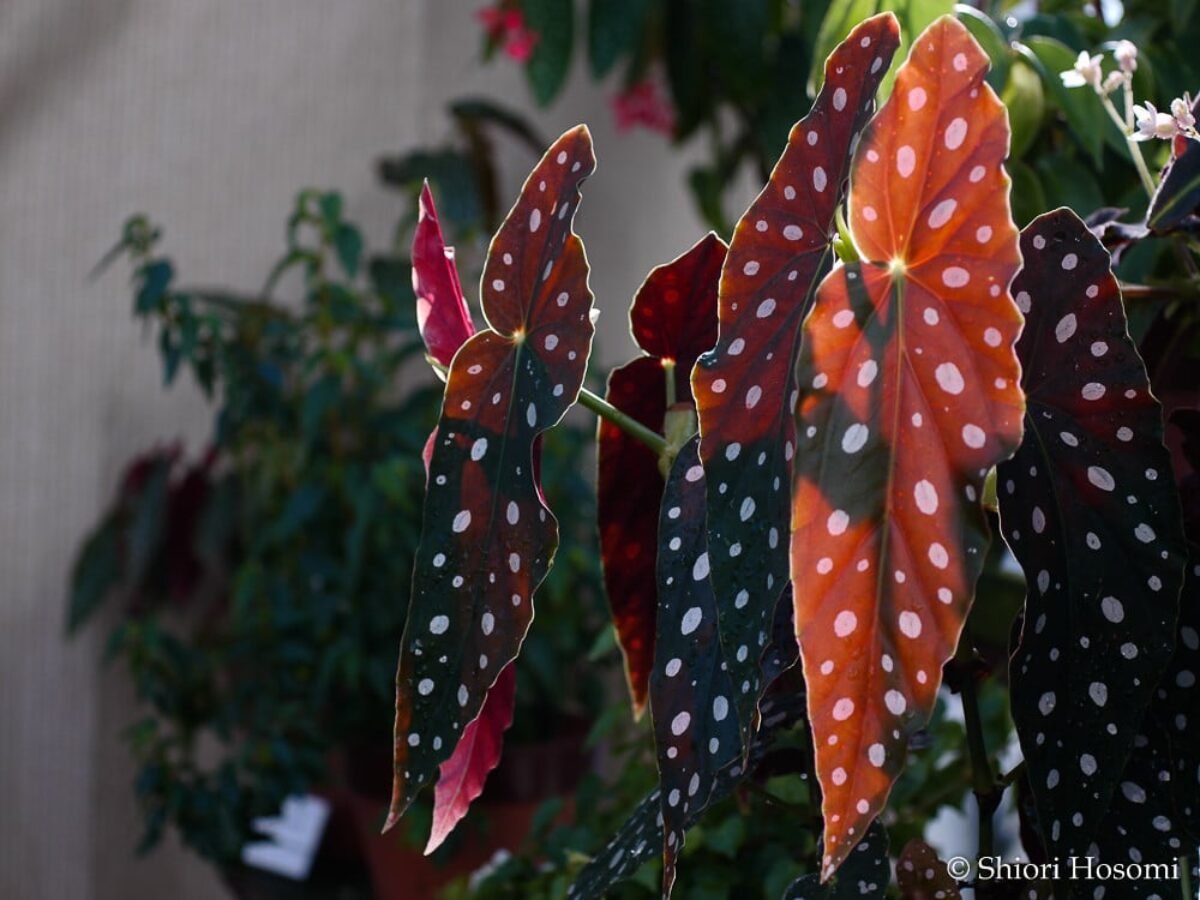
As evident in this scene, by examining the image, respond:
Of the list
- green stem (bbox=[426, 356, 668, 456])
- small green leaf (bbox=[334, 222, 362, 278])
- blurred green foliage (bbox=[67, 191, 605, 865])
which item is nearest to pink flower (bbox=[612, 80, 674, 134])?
blurred green foliage (bbox=[67, 191, 605, 865])

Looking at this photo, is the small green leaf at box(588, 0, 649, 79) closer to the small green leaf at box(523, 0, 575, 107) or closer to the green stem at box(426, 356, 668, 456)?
the small green leaf at box(523, 0, 575, 107)

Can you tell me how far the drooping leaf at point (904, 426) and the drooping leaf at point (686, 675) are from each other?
0.08m

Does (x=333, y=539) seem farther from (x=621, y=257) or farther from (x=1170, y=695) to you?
(x=1170, y=695)

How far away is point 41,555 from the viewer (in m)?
1.87

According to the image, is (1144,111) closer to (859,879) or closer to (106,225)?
(859,879)

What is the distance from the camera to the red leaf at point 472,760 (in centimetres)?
63

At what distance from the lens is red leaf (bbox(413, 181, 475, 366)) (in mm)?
621

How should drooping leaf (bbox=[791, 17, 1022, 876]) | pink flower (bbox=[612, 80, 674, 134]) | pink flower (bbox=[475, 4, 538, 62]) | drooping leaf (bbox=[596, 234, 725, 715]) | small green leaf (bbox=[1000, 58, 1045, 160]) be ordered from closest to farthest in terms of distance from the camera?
1. drooping leaf (bbox=[791, 17, 1022, 876])
2. drooping leaf (bbox=[596, 234, 725, 715])
3. small green leaf (bbox=[1000, 58, 1045, 160])
4. pink flower (bbox=[475, 4, 538, 62])
5. pink flower (bbox=[612, 80, 674, 134])

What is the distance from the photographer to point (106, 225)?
74.0 inches

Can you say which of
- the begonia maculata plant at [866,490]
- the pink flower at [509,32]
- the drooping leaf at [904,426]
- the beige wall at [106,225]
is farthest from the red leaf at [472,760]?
the beige wall at [106,225]

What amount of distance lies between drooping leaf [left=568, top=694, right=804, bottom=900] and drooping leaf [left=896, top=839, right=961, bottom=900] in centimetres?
8

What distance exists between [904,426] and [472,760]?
1.02ft

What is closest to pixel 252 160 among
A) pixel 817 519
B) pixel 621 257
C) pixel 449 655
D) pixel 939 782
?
pixel 621 257

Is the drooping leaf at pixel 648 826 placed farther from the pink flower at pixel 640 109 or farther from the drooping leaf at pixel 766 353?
the pink flower at pixel 640 109
